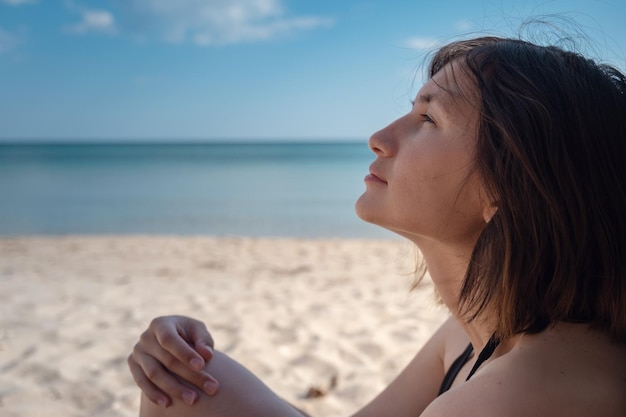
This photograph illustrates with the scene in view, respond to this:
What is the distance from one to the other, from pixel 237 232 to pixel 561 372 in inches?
395

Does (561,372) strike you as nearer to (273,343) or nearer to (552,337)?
(552,337)

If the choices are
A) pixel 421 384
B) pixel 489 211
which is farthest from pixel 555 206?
pixel 421 384

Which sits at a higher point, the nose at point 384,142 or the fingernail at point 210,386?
the nose at point 384,142

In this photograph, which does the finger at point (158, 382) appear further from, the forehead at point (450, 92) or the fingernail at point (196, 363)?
the forehead at point (450, 92)

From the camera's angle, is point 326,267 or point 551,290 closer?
point 551,290

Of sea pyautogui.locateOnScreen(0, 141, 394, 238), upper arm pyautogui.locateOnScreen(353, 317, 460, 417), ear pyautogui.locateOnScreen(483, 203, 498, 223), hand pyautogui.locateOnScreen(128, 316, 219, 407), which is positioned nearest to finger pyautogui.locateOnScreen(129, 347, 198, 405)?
hand pyautogui.locateOnScreen(128, 316, 219, 407)

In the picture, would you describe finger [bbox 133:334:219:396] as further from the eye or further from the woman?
the eye

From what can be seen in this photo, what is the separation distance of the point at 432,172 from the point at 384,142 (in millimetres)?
163

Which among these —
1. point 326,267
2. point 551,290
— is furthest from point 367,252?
point 551,290

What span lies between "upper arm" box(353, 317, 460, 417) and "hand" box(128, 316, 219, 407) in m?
0.64

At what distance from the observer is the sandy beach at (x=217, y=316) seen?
2.96 m

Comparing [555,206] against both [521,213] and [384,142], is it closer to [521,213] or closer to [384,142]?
[521,213]

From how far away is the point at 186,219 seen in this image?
1253cm

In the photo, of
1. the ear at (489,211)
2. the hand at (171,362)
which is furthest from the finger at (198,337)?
the ear at (489,211)
